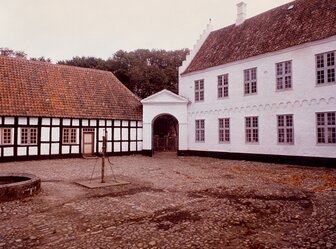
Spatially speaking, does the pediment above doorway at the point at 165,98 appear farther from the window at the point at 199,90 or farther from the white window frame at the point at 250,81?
the white window frame at the point at 250,81

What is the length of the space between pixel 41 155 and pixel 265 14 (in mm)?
19680

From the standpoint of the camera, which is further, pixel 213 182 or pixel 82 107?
pixel 82 107

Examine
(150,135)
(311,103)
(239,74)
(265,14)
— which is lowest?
(150,135)

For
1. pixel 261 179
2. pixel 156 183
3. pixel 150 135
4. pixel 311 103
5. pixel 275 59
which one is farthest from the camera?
pixel 150 135

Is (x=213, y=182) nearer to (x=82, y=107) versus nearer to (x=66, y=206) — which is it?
(x=66, y=206)

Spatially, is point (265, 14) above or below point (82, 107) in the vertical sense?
above

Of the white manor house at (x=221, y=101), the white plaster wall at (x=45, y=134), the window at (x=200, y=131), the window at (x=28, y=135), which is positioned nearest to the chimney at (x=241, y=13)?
the white manor house at (x=221, y=101)

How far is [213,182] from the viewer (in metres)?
11.9

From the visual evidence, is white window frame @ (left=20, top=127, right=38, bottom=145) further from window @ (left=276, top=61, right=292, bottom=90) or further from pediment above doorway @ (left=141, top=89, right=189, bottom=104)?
window @ (left=276, top=61, right=292, bottom=90)

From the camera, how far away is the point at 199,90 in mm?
24609

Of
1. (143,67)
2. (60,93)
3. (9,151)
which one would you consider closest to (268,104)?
(60,93)

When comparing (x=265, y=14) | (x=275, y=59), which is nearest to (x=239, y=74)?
(x=275, y=59)

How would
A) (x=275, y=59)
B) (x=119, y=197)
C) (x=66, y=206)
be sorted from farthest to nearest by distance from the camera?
(x=275, y=59), (x=119, y=197), (x=66, y=206)

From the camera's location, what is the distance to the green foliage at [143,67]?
128 feet
